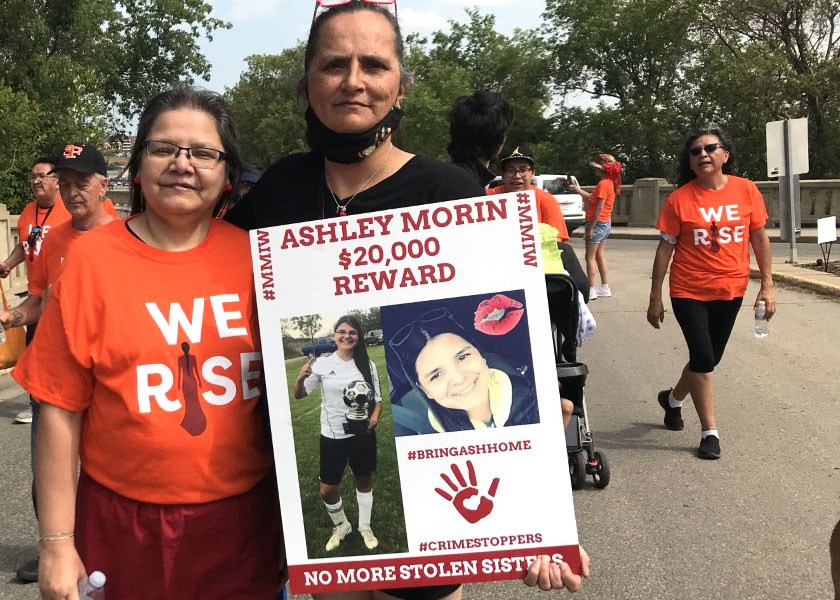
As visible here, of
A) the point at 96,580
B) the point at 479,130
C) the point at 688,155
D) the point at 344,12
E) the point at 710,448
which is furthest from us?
the point at 688,155

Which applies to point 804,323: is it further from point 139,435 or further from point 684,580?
point 139,435

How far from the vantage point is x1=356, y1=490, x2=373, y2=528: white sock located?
1.91 m

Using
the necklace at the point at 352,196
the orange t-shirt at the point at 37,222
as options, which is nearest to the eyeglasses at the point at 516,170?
the orange t-shirt at the point at 37,222

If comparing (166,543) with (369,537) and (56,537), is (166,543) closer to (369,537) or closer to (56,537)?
(56,537)

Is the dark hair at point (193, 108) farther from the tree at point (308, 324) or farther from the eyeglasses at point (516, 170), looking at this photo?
the eyeglasses at point (516, 170)

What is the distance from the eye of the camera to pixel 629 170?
4134cm

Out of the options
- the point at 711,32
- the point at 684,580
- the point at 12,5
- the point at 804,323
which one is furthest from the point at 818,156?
the point at 684,580

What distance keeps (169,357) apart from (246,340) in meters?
0.17

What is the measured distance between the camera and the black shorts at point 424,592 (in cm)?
209

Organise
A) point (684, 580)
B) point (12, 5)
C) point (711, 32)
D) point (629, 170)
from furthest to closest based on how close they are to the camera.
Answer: point (629, 170), point (711, 32), point (12, 5), point (684, 580)

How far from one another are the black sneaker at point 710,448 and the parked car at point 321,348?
4238mm

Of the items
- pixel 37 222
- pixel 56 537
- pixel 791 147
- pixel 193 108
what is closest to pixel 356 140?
pixel 193 108

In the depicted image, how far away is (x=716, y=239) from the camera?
5.79m

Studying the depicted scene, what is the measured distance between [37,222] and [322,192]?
213 inches
